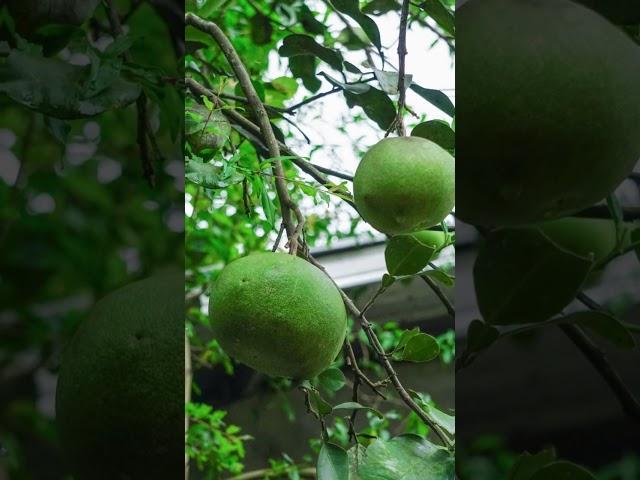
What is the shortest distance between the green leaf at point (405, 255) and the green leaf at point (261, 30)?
405 mm

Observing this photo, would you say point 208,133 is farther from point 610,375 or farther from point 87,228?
point 610,375

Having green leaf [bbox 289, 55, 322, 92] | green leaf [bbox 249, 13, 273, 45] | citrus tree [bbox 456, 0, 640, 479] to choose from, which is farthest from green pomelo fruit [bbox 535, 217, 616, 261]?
green leaf [bbox 249, 13, 273, 45]

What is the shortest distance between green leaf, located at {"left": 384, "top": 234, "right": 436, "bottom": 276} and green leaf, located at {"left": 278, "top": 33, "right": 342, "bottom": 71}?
0.53 ft

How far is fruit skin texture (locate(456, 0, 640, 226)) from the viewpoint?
372 millimetres

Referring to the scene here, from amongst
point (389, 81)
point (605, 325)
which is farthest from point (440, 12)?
point (605, 325)

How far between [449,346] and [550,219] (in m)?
0.77

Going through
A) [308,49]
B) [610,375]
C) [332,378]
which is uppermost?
[308,49]

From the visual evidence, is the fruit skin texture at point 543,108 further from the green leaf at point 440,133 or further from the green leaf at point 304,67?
the green leaf at point 304,67

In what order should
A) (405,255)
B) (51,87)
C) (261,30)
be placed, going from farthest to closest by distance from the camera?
(261,30)
(405,255)
(51,87)

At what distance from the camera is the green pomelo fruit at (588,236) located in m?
0.46

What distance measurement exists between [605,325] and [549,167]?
126 millimetres

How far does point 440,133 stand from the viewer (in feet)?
2.08

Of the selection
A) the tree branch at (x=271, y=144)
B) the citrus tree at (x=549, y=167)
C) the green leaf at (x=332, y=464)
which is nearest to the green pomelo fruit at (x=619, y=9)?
the citrus tree at (x=549, y=167)

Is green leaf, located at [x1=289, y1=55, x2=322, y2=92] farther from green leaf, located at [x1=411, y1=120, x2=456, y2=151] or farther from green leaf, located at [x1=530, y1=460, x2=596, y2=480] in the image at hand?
green leaf, located at [x1=530, y1=460, x2=596, y2=480]
